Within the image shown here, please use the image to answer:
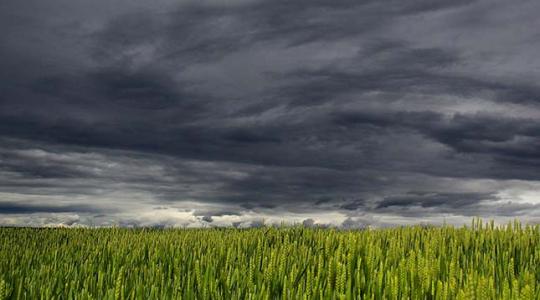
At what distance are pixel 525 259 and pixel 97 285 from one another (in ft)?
22.6

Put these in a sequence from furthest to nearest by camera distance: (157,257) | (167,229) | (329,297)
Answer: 1. (167,229)
2. (157,257)
3. (329,297)

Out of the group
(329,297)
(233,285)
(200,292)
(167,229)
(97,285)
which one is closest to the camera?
(329,297)

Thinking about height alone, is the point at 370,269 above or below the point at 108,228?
below

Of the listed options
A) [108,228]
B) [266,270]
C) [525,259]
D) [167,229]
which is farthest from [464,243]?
[108,228]

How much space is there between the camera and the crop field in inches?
219

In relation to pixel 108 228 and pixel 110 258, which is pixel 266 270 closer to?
pixel 110 258

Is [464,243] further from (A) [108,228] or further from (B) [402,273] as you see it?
(A) [108,228]

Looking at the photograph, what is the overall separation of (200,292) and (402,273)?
2367 millimetres

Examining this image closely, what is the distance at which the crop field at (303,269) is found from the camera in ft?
18.3

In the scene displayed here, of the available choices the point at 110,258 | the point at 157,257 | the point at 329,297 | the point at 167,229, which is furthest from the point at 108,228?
the point at 329,297

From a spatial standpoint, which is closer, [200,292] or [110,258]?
[200,292]

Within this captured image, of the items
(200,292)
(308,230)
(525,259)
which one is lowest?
(200,292)

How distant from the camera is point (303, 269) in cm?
730

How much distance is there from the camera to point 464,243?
33.1 ft
